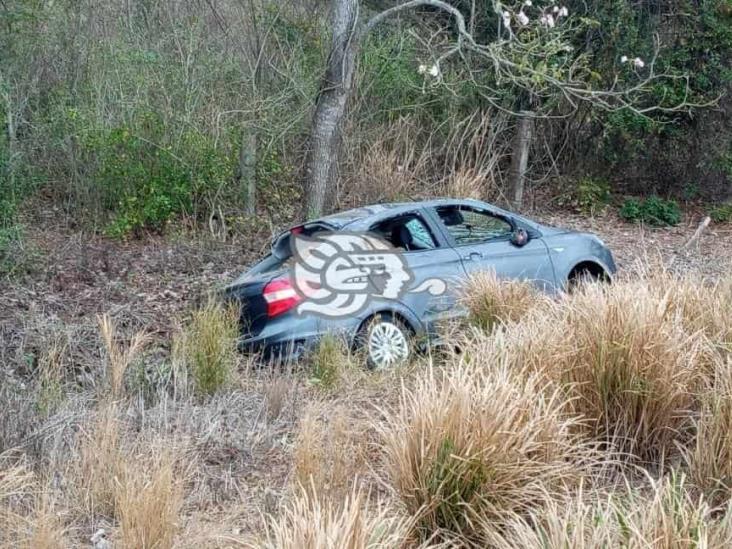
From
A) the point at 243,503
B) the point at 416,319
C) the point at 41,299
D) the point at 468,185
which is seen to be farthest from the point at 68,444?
the point at 468,185

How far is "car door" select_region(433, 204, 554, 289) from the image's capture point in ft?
25.6

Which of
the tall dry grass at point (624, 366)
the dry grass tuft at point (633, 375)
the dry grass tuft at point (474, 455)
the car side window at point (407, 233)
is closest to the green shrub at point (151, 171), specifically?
the car side window at point (407, 233)

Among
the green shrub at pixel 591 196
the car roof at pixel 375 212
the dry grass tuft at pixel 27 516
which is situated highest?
the car roof at pixel 375 212

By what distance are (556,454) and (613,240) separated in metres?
10.7

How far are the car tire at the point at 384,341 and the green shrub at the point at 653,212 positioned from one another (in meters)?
9.70

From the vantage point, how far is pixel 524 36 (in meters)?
11.4

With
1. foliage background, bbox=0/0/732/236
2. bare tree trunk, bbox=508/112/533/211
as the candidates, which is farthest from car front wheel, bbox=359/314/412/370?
bare tree trunk, bbox=508/112/533/211

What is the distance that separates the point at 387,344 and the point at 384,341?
37 millimetres

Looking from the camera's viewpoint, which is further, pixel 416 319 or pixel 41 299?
pixel 41 299

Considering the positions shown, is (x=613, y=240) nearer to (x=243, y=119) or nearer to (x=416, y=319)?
(x=243, y=119)

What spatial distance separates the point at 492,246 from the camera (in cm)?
799

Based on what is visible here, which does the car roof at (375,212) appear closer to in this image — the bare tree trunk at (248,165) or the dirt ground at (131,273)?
the dirt ground at (131,273)

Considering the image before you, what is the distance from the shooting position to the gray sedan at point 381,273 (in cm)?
693

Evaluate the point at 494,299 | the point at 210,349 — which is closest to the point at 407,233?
the point at 494,299
